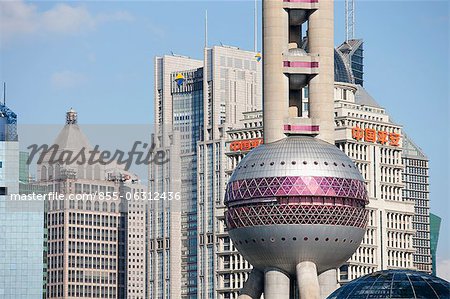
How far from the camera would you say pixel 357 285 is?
19975 cm

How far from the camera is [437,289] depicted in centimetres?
19775

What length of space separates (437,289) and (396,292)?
17.4 ft

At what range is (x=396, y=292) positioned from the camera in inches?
7697

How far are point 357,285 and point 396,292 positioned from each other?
19.2 ft

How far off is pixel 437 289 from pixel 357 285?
9037mm
